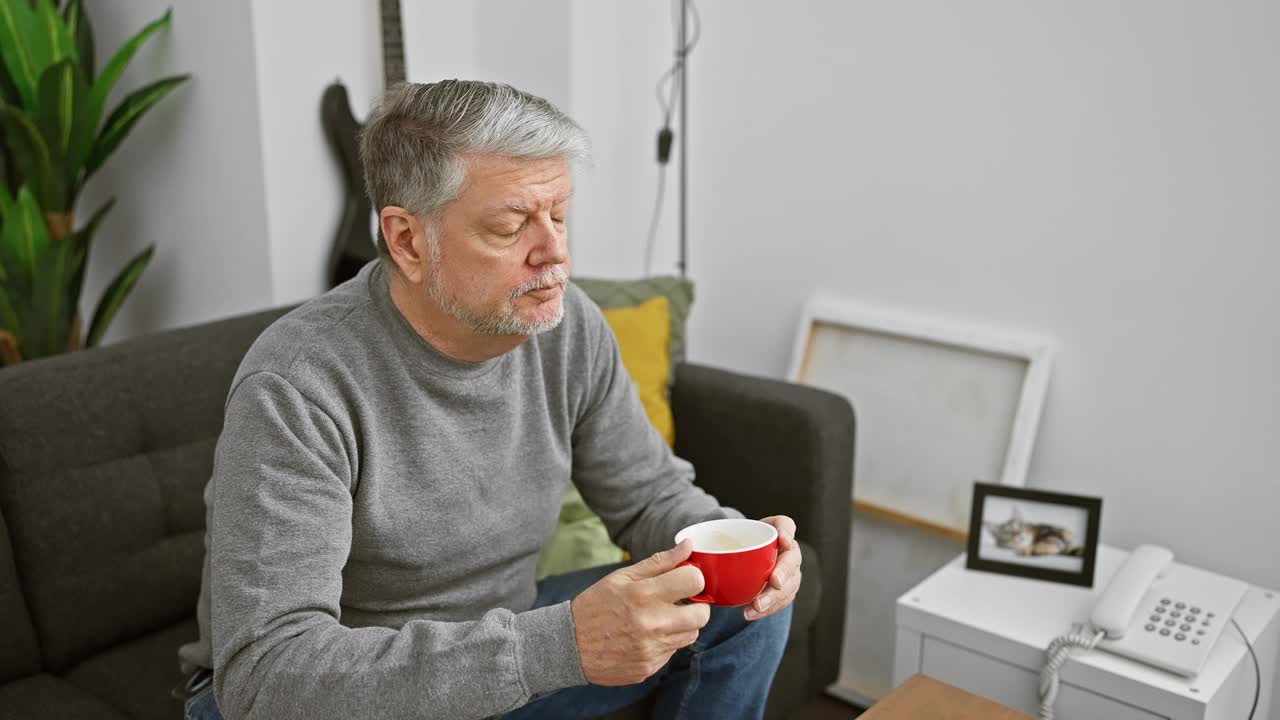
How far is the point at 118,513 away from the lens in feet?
5.41

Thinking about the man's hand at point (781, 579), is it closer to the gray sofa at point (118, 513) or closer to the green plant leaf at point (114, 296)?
the gray sofa at point (118, 513)

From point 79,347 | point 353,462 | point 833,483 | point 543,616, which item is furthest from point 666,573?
point 79,347

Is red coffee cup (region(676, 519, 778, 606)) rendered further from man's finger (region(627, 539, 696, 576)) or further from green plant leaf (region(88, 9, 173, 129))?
green plant leaf (region(88, 9, 173, 129))

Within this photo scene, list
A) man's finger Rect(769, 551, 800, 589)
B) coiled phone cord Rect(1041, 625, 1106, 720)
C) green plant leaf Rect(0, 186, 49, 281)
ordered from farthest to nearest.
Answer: green plant leaf Rect(0, 186, 49, 281) → coiled phone cord Rect(1041, 625, 1106, 720) → man's finger Rect(769, 551, 800, 589)

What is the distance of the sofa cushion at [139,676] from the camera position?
61.3 inches

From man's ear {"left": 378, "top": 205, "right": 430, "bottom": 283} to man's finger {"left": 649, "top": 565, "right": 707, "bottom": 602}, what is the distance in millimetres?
461

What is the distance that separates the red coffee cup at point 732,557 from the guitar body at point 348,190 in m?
1.30

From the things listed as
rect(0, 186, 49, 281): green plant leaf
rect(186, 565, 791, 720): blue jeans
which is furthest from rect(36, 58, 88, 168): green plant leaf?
rect(186, 565, 791, 720): blue jeans

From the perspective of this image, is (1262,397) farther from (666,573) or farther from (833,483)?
(666,573)

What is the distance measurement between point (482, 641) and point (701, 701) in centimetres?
43

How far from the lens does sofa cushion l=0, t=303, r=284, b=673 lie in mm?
1581

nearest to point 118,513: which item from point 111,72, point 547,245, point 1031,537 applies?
point 547,245

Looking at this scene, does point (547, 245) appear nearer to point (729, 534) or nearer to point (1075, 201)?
point (729, 534)

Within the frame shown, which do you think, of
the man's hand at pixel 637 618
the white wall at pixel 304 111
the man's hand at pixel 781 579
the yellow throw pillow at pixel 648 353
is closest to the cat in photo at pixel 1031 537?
the yellow throw pillow at pixel 648 353
